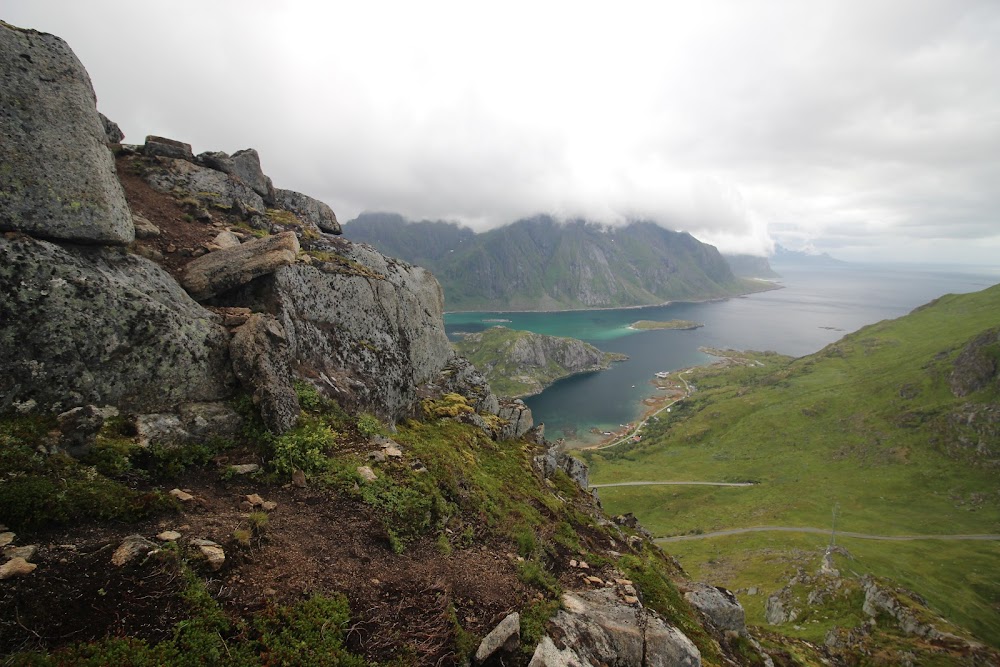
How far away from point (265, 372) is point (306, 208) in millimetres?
21490

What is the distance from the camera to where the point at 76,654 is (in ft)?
20.0

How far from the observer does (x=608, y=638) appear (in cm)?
1166

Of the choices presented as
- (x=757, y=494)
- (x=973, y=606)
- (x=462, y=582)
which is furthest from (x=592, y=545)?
(x=757, y=494)

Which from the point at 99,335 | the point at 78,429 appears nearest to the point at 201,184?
the point at 99,335

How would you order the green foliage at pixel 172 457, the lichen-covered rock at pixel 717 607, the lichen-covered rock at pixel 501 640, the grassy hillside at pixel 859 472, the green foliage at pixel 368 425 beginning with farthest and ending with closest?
the grassy hillside at pixel 859 472
the lichen-covered rock at pixel 717 607
the green foliage at pixel 368 425
the green foliage at pixel 172 457
the lichen-covered rock at pixel 501 640

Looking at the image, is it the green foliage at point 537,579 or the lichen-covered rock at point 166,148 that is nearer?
the green foliage at point 537,579

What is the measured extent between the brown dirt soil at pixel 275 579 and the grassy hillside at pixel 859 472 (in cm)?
6383

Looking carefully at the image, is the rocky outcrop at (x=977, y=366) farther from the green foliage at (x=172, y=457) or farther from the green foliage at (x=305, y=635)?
the green foliage at (x=172, y=457)

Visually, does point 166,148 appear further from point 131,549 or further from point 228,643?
point 228,643

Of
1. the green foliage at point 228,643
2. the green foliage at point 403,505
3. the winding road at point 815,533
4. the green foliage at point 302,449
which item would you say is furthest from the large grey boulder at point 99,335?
the winding road at point 815,533

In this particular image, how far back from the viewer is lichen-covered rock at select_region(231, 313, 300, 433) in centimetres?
1388

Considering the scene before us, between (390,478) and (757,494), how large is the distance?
421ft

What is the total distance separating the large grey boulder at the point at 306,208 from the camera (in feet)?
101

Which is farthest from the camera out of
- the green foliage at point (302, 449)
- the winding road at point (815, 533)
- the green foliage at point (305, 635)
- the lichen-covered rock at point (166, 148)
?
the winding road at point (815, 533)
